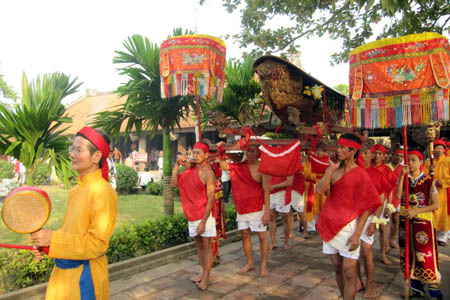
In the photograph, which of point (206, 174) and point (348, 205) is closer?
point (348, 205)

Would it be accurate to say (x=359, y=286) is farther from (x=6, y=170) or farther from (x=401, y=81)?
(x=6, y=170)

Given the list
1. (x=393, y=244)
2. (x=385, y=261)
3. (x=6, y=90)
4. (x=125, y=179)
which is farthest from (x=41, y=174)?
(x=385, y=261)

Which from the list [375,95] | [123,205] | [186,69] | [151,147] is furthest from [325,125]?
[151,147]

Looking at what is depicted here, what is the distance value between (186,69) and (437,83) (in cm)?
339

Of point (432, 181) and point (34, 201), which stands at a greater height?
point (34, 201)

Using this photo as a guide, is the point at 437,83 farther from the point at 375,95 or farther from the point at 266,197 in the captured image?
the point at 266,197

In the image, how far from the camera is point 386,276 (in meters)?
4.90

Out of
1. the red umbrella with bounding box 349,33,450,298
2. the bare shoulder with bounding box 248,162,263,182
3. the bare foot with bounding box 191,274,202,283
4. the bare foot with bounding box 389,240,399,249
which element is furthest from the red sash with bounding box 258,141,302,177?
the bare foot with bounding box 389,240,399,249

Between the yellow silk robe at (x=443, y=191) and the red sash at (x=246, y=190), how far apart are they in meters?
3.13

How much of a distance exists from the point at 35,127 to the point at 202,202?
2.29m

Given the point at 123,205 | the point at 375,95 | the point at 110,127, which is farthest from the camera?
the point at 123,205

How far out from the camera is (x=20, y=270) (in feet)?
12.9

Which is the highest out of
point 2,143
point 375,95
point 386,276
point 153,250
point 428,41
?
point 428,41

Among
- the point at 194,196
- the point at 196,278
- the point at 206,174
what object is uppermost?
the point at 206,174
